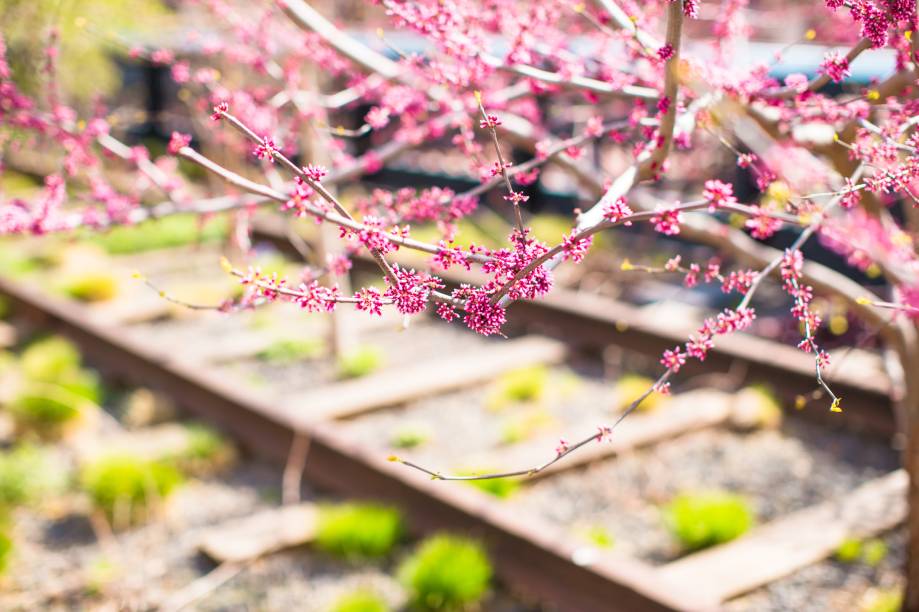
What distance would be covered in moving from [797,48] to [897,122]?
10498mm

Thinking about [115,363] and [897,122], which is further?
[115,363]

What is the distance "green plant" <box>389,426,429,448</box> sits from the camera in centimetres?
650

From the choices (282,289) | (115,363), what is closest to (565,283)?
(115,363)

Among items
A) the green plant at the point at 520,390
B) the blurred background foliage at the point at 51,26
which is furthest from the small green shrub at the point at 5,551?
the green plant at the point at 520,390

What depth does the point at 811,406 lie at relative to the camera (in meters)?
6.75

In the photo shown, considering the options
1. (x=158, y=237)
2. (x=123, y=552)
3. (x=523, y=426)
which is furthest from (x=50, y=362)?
(x=158, y=237)

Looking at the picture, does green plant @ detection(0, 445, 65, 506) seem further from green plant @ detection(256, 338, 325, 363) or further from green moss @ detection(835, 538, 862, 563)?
green moss @ detection(835, 538, 862, 563)

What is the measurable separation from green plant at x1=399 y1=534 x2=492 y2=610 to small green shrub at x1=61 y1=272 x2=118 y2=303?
6253 mm

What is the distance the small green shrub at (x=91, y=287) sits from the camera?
32.2ft

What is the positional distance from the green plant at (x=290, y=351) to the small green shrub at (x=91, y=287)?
92.3 inches

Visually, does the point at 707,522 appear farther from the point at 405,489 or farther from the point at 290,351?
the point at 290,351

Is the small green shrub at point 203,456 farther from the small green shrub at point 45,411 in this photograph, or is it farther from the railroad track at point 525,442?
the small green shrub at point 45,411

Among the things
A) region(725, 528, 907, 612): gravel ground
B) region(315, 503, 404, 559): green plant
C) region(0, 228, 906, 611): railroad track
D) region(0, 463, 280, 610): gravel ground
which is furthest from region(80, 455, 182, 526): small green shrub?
region(725, 528, 907, 612): gravel ground

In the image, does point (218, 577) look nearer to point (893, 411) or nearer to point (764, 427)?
point (764, 427)
